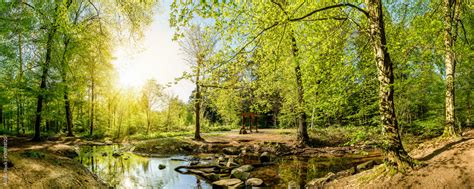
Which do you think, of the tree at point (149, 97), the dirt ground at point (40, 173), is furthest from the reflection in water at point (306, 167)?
the tree at point (149, 97)

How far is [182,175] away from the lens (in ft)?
34.1

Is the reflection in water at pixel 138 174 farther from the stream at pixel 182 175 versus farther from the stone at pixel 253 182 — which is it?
the stone at pixel 253 182

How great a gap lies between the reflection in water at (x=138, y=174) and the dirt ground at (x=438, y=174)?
17.0 feet

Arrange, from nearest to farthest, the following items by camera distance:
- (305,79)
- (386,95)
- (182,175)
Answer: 1. (386,95)
2. (305,79)
3. (182,175)

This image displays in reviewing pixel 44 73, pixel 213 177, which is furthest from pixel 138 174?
pixel 44 73

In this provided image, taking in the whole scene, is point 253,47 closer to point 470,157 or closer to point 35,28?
point 470,157

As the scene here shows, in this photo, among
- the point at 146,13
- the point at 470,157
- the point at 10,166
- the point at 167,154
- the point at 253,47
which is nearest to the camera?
the point at 10,166

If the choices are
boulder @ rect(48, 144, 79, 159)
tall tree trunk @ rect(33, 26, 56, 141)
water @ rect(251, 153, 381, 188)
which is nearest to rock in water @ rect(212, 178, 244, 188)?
water @ rect(251, 153, 381, 188)

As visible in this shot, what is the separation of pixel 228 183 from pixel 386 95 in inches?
216

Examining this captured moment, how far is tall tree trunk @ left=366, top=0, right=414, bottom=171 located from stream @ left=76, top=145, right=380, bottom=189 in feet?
10.9

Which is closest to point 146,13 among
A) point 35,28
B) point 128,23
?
point 128,23

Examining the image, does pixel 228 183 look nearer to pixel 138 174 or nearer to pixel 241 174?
pixel 241 174

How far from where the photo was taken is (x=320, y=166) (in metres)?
11.0

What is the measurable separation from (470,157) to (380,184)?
6.28 ft
